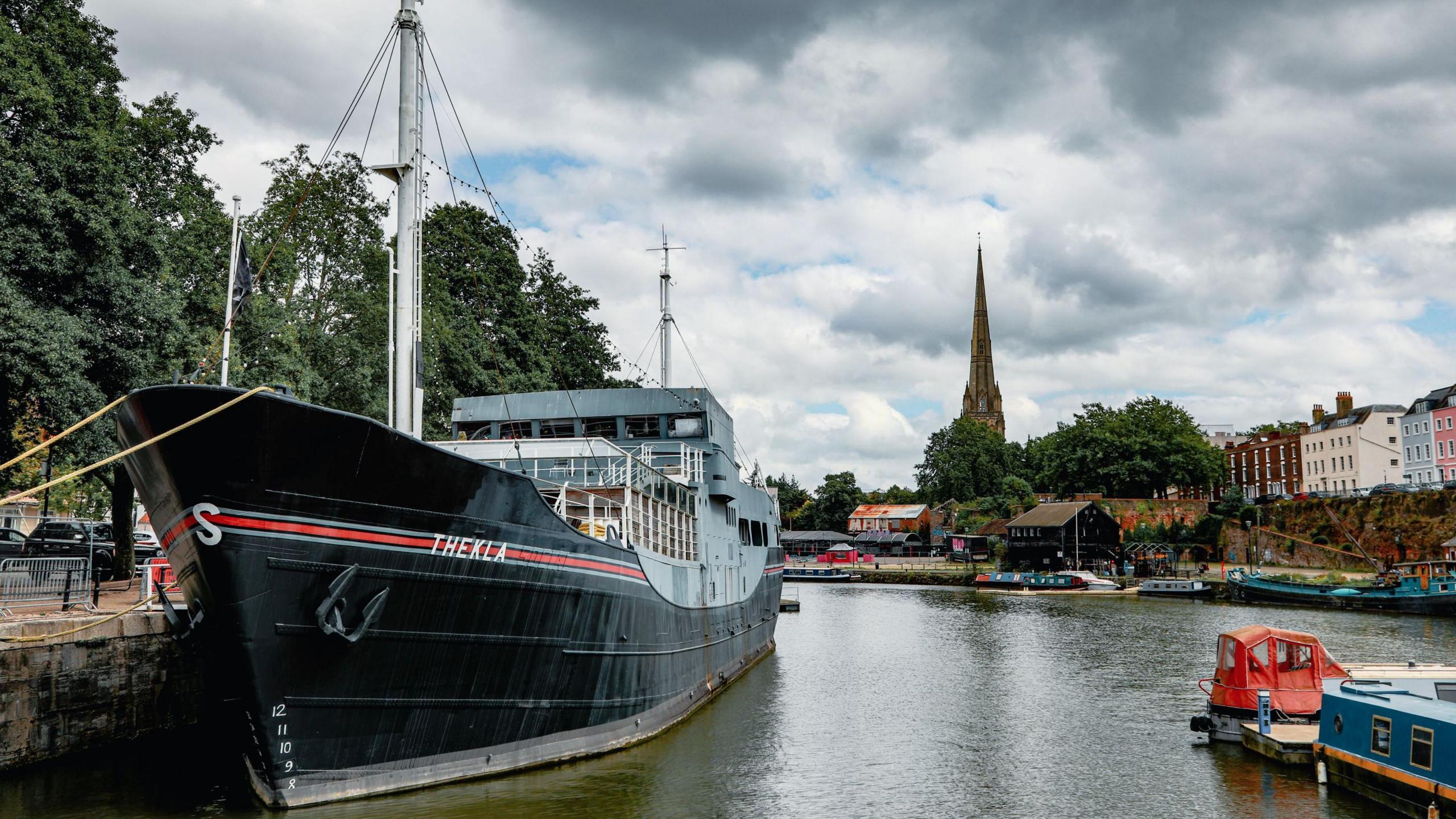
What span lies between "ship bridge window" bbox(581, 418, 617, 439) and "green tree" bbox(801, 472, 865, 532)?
10019 cm

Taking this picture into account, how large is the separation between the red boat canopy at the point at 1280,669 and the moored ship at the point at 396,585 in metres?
11.0

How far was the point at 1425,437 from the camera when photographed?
76.2 m

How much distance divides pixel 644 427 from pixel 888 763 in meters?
9.79

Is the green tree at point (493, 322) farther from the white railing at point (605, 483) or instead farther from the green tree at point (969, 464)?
the green tree at point (969, 464)

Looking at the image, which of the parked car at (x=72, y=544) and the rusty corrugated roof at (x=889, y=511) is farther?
the rusty corrugated roof at (x=889, y=511)

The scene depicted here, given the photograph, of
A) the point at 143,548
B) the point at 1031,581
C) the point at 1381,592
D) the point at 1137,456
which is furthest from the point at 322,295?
the point at 1137,456

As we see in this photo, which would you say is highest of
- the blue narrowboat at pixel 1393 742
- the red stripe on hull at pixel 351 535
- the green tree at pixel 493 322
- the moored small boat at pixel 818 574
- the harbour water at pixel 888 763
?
the green tree at pixel 493 322

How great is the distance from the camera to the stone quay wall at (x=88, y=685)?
13.8m

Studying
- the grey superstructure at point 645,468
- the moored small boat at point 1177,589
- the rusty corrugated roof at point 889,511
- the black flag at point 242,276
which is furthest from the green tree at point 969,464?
the black flag at point 242,276

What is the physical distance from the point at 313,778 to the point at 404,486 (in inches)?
143

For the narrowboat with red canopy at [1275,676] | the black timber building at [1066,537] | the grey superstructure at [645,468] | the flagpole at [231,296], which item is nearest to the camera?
the flagpole at [231,296]

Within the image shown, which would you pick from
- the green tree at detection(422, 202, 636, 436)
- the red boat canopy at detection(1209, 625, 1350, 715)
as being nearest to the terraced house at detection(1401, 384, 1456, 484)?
the green tree at detection(422, 202, 636, 436)

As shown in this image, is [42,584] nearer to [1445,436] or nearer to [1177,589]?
[1177,589]

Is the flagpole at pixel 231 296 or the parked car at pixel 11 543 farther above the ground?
the flagpole at pixel 231 296
